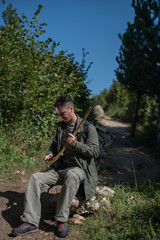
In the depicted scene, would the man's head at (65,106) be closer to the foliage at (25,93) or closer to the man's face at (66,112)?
the man's face at (66,112)

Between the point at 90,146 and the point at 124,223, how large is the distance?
1.15 meters

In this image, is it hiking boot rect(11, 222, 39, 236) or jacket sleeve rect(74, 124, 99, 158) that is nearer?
hiking boot rect(11, 222, 39, 236)

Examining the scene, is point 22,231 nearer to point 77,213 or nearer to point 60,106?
point 77,213

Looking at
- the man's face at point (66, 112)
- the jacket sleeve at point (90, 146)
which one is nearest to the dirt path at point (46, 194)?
the jacket sleeve at point (90, 146)

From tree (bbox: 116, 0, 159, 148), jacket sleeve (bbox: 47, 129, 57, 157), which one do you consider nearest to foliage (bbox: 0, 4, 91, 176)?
jacket sleeve (bbox: 47, 129, 57, 157)

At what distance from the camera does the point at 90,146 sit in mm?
2986

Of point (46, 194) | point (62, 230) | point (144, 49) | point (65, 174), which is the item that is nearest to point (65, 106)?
point (65, 174)

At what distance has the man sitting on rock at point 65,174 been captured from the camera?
2.84m

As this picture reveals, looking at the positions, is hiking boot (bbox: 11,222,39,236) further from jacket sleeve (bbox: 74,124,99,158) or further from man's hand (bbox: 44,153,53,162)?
jacket sleeve (bbox: 74,124,99,158)

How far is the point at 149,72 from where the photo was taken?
11.1m

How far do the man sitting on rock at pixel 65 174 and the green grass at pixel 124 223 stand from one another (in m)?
0.38

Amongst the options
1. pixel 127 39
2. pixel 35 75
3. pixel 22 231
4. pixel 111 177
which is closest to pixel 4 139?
pixel 35 75

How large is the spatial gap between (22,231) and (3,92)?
4182 mm

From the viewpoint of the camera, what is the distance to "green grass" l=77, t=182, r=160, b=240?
2.74 metres
